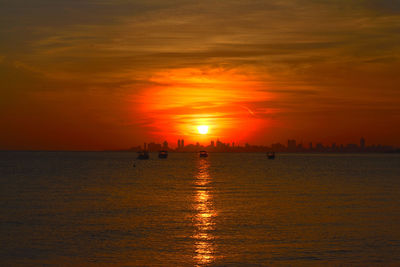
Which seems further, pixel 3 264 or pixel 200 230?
pixel 200 230

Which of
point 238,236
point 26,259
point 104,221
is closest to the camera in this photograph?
point 26,259

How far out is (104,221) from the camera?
43.0m

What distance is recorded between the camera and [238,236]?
3534 centimetres

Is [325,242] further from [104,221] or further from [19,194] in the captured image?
[19,194]

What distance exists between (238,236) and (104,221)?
13688 mm

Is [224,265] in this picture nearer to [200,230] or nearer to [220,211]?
[200,230]

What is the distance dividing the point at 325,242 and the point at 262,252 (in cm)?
566

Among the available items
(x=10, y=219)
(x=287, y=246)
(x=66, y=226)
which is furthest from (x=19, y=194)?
(x=287, y=246)

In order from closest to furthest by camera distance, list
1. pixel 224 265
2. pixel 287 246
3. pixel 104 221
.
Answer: pixel 224 265, pixel 287 246, pixel 104 221

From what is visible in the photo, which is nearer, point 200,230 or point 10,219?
point 200,230

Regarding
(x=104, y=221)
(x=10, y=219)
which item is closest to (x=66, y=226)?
(x=104, y=221)

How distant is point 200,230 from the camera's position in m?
37.6

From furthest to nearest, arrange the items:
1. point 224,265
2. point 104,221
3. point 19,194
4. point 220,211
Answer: point 19,194
point 220,211
point 104,221
point 224,265

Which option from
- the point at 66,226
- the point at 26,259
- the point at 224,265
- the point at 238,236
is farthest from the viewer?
the point at 66,226
